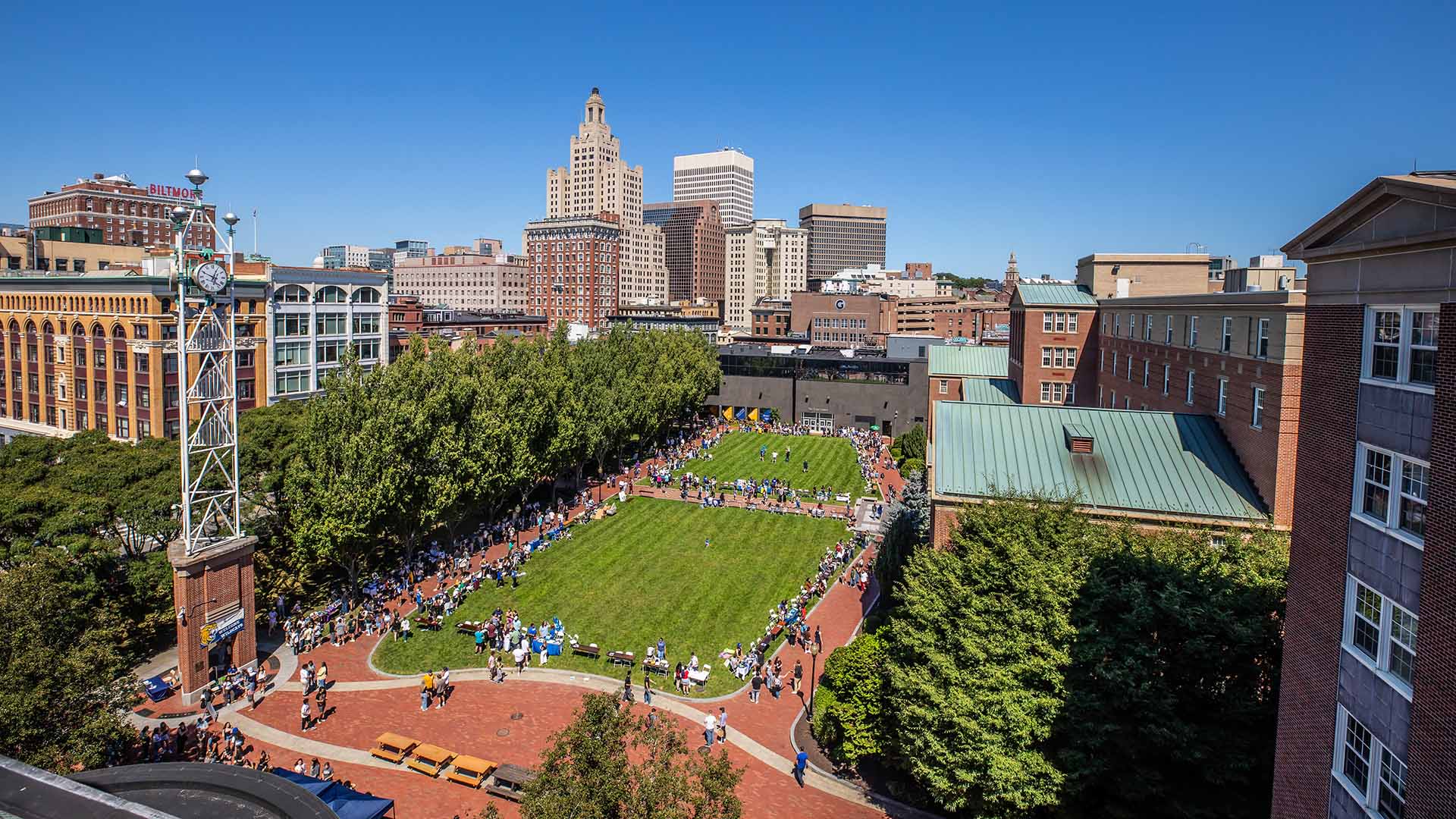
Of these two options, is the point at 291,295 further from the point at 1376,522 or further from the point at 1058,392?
the point at 1376,522

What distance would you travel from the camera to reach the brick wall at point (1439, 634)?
10633 mm

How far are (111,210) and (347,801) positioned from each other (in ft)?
480

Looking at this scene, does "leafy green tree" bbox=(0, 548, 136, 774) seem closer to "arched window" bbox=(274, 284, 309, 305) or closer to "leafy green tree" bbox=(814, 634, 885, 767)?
"leafy green tree" bbox=(814, 634, 885, 767)

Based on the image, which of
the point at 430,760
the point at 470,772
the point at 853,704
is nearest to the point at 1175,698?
the point at 853,704

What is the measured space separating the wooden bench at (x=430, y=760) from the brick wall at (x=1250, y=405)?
26.4 meters

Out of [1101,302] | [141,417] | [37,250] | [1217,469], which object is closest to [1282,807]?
[1217,469]

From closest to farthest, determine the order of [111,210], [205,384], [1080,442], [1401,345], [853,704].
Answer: [1401,345]
[853,704]
[205,384]
[1080,442]
[111,210]

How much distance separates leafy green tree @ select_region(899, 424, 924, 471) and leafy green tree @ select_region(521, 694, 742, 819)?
178ft

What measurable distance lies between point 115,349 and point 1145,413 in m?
67.8

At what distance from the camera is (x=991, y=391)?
6406 centimetres

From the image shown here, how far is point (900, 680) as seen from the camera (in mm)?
21672

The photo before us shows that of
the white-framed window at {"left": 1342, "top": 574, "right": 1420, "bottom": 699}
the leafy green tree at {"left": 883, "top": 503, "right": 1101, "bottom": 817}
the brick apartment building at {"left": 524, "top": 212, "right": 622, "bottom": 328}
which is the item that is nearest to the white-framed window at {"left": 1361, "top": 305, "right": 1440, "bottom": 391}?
the white-framed window at {"left": 1342, "top": 574, "right": 1420, "bottom": 699}

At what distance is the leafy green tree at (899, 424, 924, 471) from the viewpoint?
69.8 meters

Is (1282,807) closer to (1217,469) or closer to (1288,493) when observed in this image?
(1288,493)
